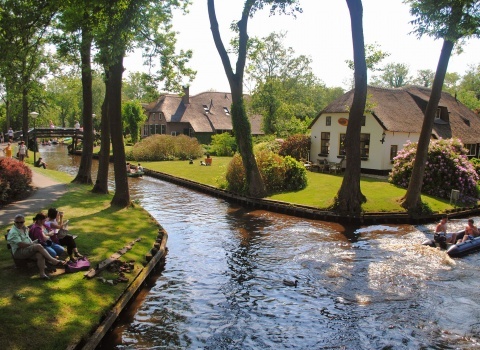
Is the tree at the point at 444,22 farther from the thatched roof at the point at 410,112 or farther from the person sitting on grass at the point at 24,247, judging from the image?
the person sitting on grass at the point at 24,247

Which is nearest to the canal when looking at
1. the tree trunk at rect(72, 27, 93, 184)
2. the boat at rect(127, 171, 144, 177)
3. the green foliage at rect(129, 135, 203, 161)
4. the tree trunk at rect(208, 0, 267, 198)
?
the tree trunk at rect(208, 0, 267, 198)

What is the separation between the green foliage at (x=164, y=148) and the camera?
160ft

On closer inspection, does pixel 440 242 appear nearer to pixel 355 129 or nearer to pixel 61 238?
pixel 355 129

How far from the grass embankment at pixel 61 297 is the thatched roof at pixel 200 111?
47.0 meters

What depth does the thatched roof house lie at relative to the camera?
62.1 metres

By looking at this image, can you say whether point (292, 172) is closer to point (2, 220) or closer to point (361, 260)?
point (361, 260)

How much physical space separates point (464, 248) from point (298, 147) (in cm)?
2246

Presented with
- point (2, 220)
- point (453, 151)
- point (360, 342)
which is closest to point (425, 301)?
point (360, 342)

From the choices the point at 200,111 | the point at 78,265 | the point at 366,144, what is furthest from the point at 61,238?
the point at 200,111

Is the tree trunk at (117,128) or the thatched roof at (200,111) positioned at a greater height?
the thatched roof at (200,111)

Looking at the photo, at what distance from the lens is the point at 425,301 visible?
40.8 feet

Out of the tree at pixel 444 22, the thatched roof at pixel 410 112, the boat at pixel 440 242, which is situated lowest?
the boat at pixel 440 242

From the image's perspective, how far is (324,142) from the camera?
37562mm

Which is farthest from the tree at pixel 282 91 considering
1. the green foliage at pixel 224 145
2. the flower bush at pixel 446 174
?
the flower bush at pixel 446 174
